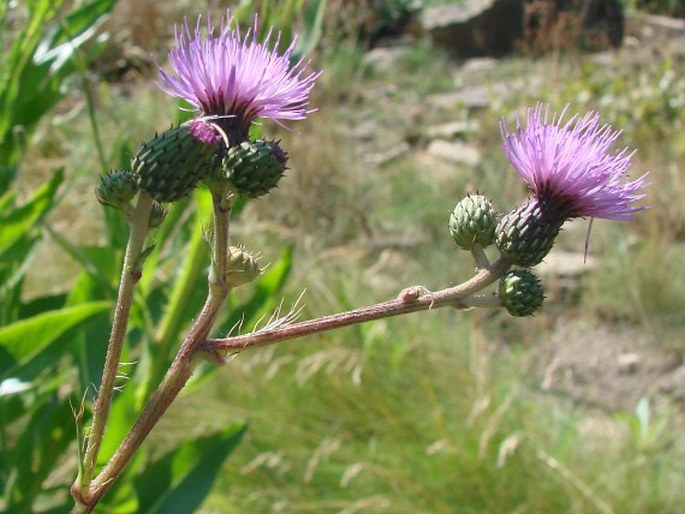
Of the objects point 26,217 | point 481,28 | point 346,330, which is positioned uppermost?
point 26,217

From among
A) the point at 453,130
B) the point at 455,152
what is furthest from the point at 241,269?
the point at 453,130

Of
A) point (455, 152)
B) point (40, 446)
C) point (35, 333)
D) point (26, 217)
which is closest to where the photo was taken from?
point (35, 333)

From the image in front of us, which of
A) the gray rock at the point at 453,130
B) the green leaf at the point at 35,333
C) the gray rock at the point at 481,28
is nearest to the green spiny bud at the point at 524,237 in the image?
the green leaf at the point at 35,333

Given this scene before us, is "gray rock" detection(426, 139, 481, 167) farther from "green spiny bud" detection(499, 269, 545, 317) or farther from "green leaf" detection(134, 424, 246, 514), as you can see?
"green spiny bud" detection(499, 269, 545, 317)

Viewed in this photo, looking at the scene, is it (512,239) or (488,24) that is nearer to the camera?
(512,239)

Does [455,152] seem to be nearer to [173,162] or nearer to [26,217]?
[26,217]
